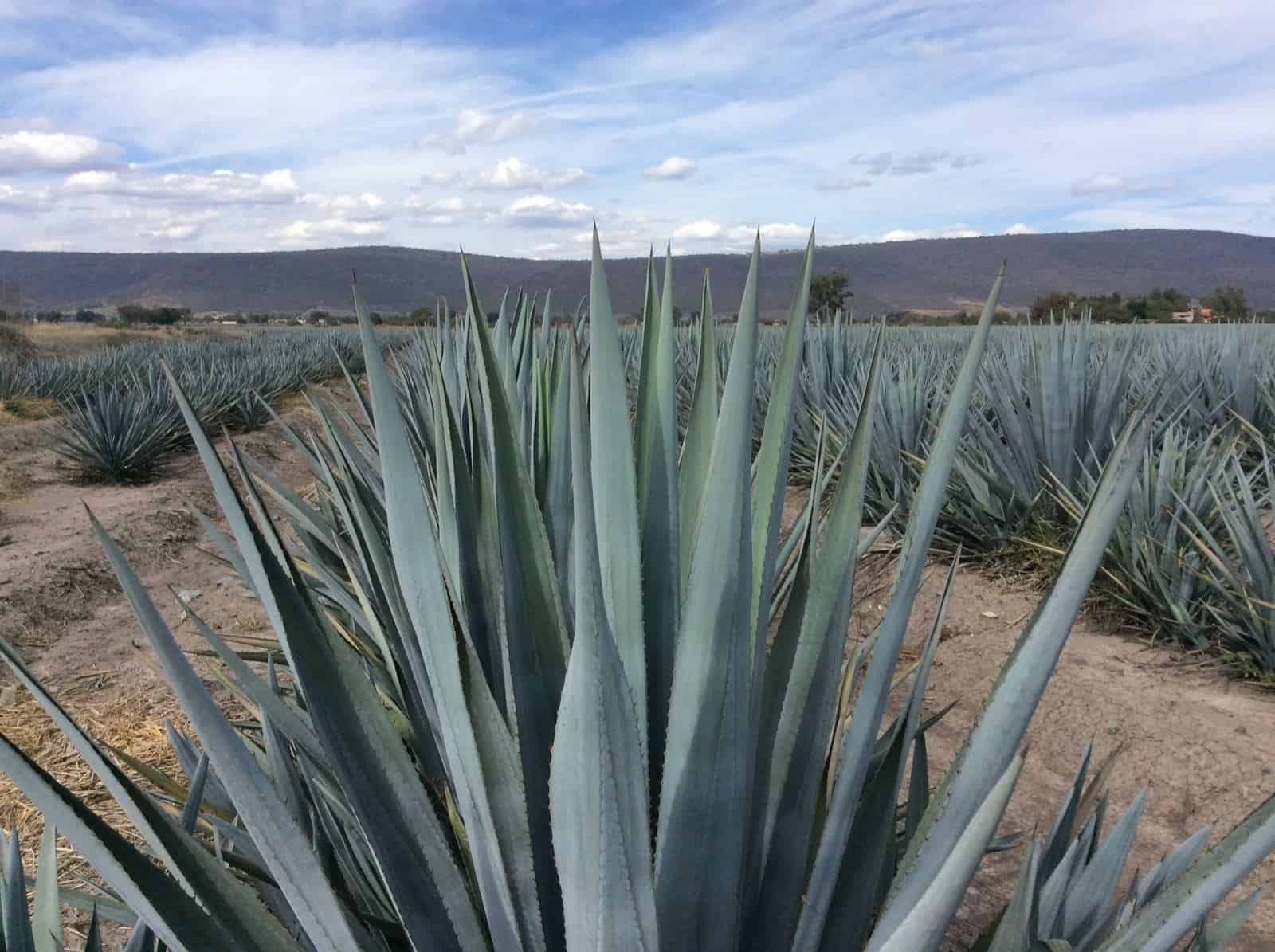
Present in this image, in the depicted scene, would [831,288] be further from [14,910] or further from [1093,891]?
[14,910]

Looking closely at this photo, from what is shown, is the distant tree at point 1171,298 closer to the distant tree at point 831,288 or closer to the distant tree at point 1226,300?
the distant tree at point 1226,300

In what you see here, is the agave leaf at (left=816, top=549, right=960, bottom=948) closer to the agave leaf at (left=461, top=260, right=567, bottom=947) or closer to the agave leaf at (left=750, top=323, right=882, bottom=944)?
the agave leaf at (left=750, top=323, right=882, bottom=944)

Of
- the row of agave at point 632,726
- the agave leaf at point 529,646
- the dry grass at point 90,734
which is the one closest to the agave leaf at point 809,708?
the row of agave at point 632,726

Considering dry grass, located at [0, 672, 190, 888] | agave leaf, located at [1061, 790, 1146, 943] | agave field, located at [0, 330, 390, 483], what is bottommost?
dry grass, located at [0, 672, 190, 888]

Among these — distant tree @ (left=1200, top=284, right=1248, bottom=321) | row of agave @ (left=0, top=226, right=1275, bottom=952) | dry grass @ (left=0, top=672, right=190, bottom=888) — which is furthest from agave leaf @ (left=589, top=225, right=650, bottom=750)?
distant tree @ (left=1200, top=284, right=1248, bottom=321)

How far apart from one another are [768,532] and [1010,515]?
369 cm

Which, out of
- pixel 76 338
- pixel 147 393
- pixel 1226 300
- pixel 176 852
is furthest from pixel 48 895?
pixel 1226 300

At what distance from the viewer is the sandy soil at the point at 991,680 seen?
7.91 ft

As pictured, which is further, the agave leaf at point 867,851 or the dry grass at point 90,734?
the dry grass at point 90,734

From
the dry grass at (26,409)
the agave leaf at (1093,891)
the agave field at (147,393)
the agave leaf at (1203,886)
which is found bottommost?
the dry grass at (26,409)

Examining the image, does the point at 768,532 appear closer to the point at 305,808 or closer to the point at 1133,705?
the point at 305,808

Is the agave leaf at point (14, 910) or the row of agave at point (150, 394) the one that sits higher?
the agave leaf at point (14, 910)

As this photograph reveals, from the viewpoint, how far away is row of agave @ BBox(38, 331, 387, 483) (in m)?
7.10

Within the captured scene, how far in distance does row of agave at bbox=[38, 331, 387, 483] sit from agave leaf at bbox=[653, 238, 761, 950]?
1.39 m
